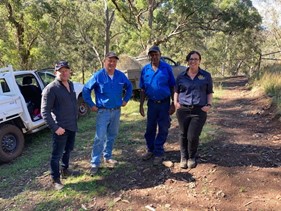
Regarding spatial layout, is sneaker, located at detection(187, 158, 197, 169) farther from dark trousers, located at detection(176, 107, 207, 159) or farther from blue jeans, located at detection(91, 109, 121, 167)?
blue jeans, located at detection(91, 109, 121, 167)

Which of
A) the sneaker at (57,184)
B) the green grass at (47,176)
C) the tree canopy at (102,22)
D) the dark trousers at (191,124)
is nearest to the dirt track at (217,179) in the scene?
the green grass at (47,176)

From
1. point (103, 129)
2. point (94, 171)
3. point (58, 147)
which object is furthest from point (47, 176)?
point (103, 129)

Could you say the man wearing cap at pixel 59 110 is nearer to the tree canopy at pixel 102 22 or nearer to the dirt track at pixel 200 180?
the dirt track at pixel 200 180

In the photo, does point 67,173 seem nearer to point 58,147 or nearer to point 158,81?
point 58,147

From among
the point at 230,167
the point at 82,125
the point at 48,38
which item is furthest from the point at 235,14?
the point at 230,167

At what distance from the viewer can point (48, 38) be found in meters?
22.0

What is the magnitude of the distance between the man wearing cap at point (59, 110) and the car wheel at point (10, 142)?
189 centimetres

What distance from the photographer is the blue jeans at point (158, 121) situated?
185 inches

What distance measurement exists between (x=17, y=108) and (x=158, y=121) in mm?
3201

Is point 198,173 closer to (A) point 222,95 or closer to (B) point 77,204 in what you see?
(B) point 77,204

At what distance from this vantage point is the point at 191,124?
4.34 metres

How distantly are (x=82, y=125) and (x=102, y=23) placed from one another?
22.4m

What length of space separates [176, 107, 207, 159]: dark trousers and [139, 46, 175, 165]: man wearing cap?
35 centimetres

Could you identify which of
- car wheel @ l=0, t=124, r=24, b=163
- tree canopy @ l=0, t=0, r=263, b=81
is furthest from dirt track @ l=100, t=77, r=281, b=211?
tree canopy @ l=0, t=0, r=263, b=81
